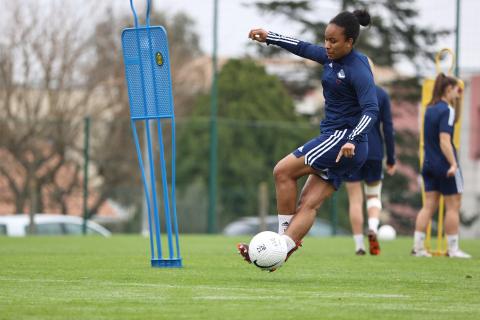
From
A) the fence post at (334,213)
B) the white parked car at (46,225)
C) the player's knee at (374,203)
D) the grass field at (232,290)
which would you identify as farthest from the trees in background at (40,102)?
the grass field at (232,290)

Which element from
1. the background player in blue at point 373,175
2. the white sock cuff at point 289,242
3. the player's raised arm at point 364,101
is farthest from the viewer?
the background player in blue at point 373,175

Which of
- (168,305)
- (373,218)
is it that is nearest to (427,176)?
(373,218)

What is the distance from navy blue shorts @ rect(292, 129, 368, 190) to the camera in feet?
29.7

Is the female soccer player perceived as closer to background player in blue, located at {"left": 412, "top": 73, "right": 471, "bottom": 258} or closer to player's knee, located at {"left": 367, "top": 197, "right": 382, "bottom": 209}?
player's knee, located at {"left": 367, "top": 197, "right": 382, "bottom": 209}

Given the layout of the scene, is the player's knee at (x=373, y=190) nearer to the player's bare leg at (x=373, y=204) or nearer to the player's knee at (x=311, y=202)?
the player's bare leg at (x=373, y=204)

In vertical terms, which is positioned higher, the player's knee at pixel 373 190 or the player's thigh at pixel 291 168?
the player's thigh at pixel 291 168

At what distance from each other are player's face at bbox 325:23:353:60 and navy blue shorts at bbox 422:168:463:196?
14.4 ft

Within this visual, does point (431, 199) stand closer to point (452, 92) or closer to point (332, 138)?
point (452, 92)

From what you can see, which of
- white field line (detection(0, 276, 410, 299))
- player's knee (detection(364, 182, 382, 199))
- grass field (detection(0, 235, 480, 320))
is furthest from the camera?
player's knee (detection(364, 182, 382, 199))

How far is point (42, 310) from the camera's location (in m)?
6.31

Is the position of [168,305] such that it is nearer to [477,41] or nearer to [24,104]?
[477,41]

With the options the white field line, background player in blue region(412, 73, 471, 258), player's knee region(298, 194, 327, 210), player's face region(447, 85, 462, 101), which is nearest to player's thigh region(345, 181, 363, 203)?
background player in blue region(412, 73, 471, 258)

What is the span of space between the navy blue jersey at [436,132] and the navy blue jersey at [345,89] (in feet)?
12.8

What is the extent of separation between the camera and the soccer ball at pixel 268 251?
870 cm
